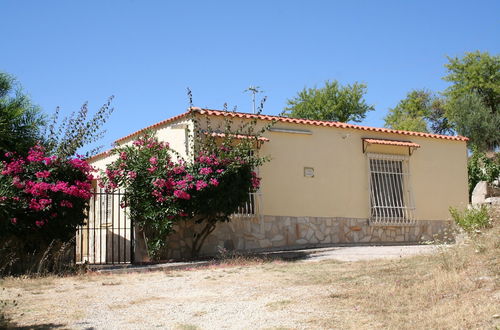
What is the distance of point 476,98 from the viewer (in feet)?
98.3

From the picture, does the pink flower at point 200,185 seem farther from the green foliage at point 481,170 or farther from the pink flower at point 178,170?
the green foliage at point 481,170

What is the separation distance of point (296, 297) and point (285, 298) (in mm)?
135

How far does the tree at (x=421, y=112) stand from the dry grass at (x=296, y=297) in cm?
2775

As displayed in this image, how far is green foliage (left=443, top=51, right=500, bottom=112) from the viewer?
32219mm

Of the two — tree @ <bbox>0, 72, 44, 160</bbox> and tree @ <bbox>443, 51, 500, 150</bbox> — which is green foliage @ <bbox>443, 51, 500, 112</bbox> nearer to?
tree @ <bbox>443, 51, 500, 150</bbox>

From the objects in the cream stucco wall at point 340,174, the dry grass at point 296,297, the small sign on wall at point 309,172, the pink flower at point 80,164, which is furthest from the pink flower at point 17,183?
the small sign on wall at point 309,172

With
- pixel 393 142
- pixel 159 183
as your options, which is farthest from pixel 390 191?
pixel 159 183

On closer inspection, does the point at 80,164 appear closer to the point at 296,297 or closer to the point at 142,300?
the point at 142,300

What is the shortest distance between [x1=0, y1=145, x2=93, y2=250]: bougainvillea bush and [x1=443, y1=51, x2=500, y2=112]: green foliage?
2503 cm

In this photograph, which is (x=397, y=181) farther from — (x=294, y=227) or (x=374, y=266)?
Result: (x=374, y=266)

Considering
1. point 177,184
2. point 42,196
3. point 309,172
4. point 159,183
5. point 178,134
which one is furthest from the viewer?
point 309,172

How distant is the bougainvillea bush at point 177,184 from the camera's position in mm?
12312

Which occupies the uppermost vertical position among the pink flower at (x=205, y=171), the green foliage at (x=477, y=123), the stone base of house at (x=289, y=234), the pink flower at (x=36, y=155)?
the green foliage at (x=477, y=123)

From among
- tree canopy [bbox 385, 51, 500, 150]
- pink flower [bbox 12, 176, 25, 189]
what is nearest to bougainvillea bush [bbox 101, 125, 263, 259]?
pink flower [bbox 12, 176, 25, 189]
